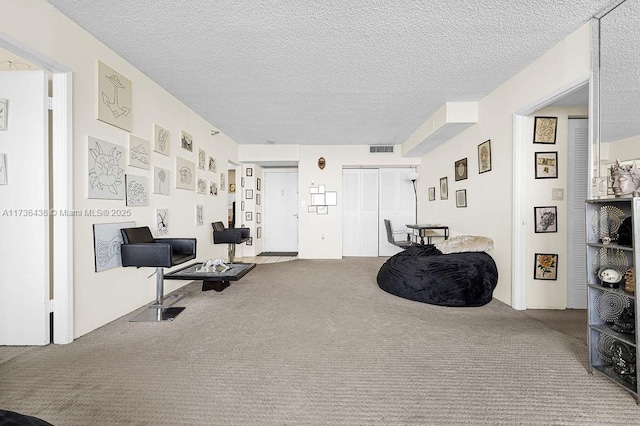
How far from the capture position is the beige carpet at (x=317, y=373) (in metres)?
1.63

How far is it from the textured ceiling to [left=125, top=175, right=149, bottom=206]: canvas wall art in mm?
1238

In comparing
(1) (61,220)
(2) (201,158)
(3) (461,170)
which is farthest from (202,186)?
(3) (461,170)

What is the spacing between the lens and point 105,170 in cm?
294

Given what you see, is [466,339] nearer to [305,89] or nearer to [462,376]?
[462,376]

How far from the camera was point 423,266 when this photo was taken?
3.81 metres

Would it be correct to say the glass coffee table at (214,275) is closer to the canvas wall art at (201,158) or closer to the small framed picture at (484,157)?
the canvas wall art at (201,158)

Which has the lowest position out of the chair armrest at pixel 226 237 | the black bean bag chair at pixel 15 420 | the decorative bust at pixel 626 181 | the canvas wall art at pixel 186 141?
the black bean bag chair at pixel 15 420

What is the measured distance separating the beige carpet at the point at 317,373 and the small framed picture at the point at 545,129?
2.02m

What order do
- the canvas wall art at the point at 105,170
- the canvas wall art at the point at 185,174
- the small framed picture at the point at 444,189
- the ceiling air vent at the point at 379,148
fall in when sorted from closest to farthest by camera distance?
1. the canvas wall art at the point at 105,170
2. the canvas wall art at the point at 185,174
3. the small framed picture at the point at 444,189
4. the ceiling air vent at the point at 379,148

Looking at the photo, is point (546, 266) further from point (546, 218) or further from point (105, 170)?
point (105, 170)

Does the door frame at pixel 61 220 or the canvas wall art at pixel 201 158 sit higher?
the canvas wall art at pixel 201 158

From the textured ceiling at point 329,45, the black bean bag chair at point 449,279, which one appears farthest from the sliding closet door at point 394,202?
the black bean bag chair at point 449,279

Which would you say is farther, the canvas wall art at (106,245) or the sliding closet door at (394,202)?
the sliding closet door at (394,202)

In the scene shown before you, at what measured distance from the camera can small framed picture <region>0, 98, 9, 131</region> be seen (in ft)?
7.88
